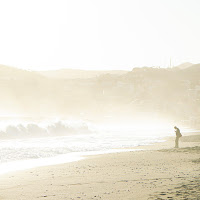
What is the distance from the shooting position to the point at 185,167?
36.8 ft

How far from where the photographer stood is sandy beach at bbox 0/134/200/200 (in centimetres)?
762

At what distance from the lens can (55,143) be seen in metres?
24.8

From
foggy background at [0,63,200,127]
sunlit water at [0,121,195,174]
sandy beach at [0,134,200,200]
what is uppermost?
foggy background at [0,63,200,127]

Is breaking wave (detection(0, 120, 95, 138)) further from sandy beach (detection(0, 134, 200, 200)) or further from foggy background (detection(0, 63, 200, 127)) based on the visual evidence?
foggy background (detection(0, 63, 200, 127))

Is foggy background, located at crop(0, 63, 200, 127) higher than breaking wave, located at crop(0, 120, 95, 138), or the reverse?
foggy background, located at crop(0, 63, 200, 127)

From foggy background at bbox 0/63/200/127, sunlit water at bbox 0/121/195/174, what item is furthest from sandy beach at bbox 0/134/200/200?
foggy background at bbox 0/63/200/127

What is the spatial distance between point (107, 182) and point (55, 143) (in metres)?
16.1

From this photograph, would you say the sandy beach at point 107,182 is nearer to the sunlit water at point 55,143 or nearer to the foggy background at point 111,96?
the sunlit water at point 55,143

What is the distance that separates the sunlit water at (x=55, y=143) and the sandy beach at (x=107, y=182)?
2090 millimetres

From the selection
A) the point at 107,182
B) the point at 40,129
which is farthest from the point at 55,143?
the point at 107,182

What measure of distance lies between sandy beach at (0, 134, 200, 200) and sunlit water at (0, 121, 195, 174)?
6.86 feet

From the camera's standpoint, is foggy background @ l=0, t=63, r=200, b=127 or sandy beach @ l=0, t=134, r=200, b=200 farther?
foggy background @ l=0, t=63, r=200, b=127

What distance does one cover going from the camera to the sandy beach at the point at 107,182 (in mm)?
7621

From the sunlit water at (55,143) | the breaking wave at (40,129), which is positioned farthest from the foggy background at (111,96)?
the sunlit water at (55,143)
